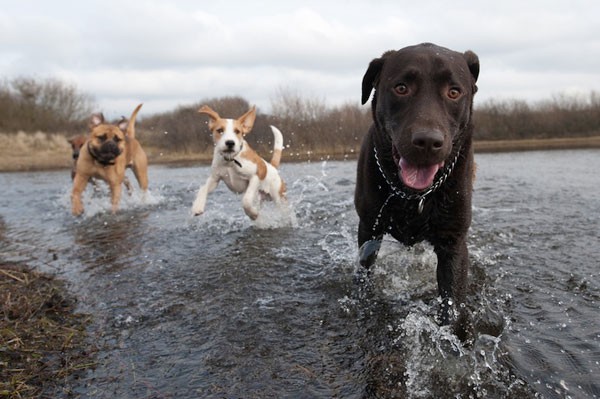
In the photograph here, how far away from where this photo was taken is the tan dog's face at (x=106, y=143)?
290 inches

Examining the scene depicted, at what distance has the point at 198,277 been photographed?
4340mm

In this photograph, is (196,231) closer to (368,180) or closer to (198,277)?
(198,277)

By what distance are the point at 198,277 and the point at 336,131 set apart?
1824 centimetres

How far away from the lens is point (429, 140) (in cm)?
238

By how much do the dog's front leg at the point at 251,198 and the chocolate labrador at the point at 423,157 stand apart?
2820 millimetres

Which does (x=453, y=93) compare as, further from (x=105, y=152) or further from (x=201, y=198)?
(x=105, y=152)

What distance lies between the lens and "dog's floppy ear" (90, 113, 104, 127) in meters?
7.99

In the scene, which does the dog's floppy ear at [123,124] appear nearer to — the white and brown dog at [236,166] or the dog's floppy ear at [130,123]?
the dog's floppy ear at [130,123]

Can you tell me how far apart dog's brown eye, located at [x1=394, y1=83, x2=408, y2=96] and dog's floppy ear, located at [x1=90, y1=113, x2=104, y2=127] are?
656 cm

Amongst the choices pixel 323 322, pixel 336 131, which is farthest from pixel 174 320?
pixel 336 131

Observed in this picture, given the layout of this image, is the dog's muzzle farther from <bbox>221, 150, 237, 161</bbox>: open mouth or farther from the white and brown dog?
<bbox>221, 150, 237, 161</bbox>: open mouth

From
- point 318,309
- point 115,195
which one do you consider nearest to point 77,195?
point 115,195

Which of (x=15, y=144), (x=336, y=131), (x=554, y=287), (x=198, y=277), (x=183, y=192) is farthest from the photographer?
(x=15, y=144)

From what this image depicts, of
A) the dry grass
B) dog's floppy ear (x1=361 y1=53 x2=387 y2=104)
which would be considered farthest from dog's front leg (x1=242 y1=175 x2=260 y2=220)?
dog's floppy ear (x1=361 y1=53 x2=387 y2=104)
